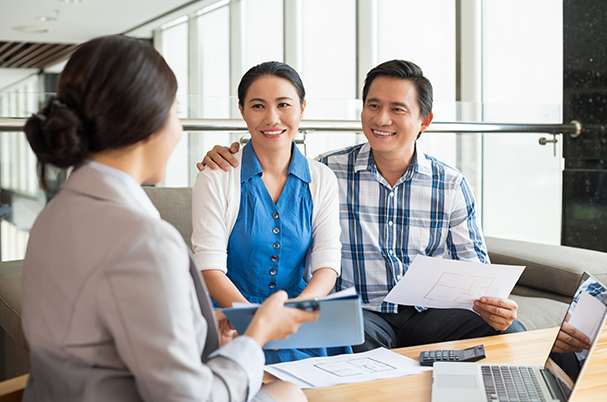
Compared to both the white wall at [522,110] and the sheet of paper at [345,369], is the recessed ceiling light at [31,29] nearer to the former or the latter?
the white wall at [522,110]

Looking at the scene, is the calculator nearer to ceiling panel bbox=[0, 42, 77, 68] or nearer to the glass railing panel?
the glass railing panel

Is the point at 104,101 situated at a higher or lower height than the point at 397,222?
higher

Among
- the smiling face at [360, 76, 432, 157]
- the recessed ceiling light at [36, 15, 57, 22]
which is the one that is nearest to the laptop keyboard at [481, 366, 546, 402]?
the smiling face at [360, 76, 432, 157]

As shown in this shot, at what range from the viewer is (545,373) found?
1.70m

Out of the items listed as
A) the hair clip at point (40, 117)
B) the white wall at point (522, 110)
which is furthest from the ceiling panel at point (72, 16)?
the hair clip at point (40, 117)

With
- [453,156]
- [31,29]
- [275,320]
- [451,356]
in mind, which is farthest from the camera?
[31,29]

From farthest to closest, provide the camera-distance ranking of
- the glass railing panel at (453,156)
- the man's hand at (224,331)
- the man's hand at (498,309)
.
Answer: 1. the glass railing panel at (453,156)
2. the man's hand at (498,309)
3. the man's hand at (224,331)

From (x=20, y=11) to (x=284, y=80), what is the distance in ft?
28.4

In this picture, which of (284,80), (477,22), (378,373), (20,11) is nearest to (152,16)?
(20,11)

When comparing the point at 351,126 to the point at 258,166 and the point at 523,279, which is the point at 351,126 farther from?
the point at 258,166

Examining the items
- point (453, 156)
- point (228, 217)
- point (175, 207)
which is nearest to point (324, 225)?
point (228, 217)

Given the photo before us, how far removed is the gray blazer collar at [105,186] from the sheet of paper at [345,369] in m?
0.56

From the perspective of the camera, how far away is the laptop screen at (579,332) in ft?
4.88

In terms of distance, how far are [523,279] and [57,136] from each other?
92.4 inches
